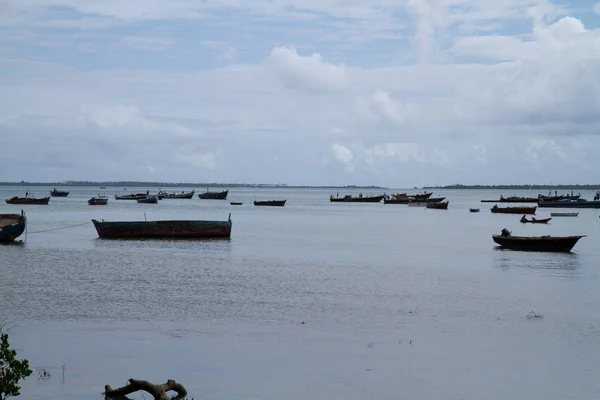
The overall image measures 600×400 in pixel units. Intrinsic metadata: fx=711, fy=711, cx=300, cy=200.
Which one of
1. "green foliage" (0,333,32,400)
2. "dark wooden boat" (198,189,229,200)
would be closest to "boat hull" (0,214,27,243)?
"green foliage" (0,333,32,400)

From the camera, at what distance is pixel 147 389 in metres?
11.7

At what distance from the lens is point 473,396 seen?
13391 mm

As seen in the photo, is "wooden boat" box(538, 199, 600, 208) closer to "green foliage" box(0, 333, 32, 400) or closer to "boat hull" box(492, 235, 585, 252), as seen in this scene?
"boat hull" box(492, 235, 585, 252)

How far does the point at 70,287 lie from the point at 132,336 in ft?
31.0

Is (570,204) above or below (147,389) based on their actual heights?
above

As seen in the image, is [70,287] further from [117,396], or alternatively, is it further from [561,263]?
[561,263]

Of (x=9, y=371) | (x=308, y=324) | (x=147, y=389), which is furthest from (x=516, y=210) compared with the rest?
(x=9, y=371)

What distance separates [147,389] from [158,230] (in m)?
38.1

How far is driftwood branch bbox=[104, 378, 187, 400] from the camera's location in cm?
1164

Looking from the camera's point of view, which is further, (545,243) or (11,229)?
(11,229)

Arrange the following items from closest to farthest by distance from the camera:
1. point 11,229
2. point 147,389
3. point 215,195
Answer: point 147,389, point 11,229, point 215,195

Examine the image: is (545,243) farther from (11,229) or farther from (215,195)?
(215,195)

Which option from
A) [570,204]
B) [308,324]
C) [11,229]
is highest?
[570,204]

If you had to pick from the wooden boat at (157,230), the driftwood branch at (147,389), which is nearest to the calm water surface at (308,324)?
the driftwood branch at (147,389)
